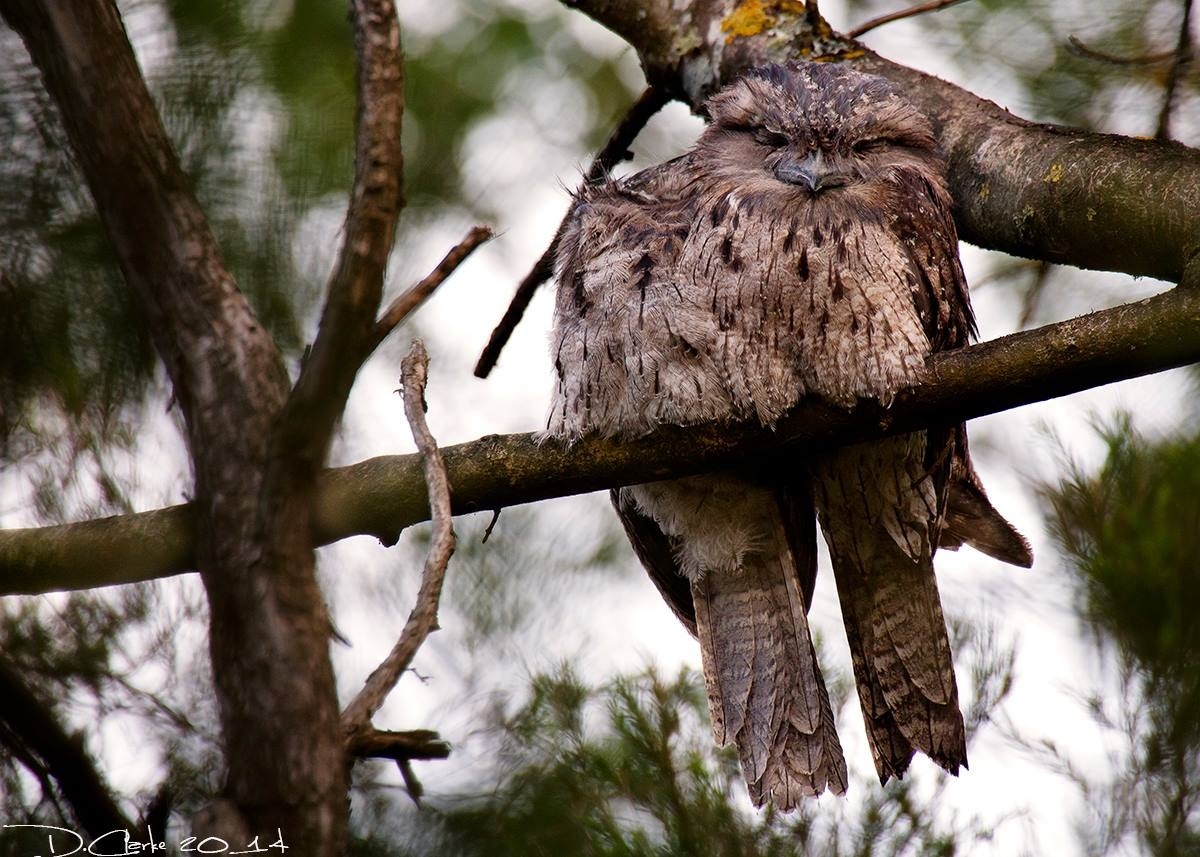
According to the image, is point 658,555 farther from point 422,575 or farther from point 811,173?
point 422,575

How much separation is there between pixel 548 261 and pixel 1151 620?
1.61m

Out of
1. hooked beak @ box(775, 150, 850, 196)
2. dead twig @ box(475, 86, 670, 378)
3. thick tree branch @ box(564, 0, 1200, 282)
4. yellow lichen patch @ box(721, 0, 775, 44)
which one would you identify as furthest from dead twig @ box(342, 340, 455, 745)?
yellow lichen patch @ box(721, 0, 775, 44)

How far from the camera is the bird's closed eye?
119 inches

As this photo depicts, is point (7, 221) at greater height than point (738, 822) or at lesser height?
greater

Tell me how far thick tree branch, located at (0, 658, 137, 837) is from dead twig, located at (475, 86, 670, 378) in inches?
62.8

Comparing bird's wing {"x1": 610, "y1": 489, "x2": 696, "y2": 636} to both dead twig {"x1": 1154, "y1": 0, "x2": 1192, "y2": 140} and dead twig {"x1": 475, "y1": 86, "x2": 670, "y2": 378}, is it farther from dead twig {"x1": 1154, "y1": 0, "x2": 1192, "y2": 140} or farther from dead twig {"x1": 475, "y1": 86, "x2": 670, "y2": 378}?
dead twig {"x1": 1154, "y1": 0, "x2": 1192, "y2": 140}

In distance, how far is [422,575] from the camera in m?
1.71

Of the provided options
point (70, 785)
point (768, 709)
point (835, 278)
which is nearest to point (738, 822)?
point (768, 709)

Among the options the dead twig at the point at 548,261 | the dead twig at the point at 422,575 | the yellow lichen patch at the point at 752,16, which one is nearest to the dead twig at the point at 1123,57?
the yellow lichen patch at the point at 752,16

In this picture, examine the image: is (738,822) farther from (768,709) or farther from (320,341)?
(320,341)

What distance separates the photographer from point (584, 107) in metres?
4.88

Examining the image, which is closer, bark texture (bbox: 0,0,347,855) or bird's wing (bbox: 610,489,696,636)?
bark texture (bbox: 0,0,347,855)

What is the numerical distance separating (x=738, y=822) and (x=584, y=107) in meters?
2.93

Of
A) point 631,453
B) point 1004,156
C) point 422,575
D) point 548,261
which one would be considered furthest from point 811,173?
point 422,575
